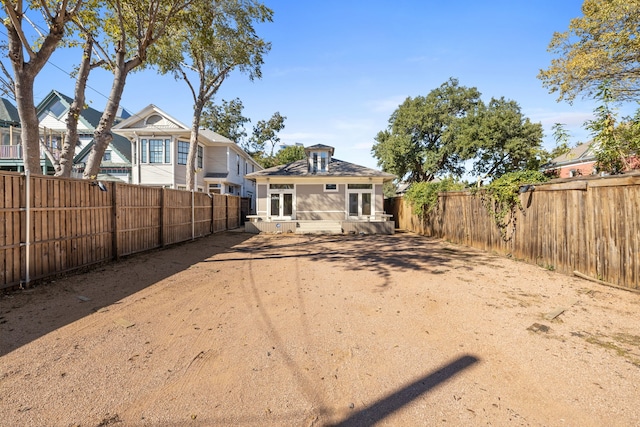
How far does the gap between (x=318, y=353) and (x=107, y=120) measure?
8081 mm

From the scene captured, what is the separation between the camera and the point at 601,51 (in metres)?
10.1

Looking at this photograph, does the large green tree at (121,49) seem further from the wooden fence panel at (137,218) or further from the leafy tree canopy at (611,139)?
the leafy tree canopy at (611,139)

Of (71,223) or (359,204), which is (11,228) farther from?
Answer: (359,204)

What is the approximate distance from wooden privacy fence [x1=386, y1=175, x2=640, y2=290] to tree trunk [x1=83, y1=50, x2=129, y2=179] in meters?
10.8

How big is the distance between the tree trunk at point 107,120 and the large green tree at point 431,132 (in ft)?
75.4

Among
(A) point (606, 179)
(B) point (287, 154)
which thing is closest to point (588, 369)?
(A) point (606, 179)

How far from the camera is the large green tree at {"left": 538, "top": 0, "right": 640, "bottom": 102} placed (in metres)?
9.33

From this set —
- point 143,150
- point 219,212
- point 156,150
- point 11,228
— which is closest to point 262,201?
point 219,212

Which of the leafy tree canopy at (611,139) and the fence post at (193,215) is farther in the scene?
the fence post at (193,215)

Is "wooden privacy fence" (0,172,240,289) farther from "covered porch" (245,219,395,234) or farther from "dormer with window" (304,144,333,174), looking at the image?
"dormer with window" (304,144,333,174)

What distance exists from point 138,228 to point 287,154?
3650 cm

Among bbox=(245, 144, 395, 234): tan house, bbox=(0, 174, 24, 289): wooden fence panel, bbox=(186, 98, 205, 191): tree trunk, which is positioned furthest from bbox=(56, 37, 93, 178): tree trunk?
bbox=(245, 144, 395, 234): tan house

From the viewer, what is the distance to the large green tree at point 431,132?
87.7ft

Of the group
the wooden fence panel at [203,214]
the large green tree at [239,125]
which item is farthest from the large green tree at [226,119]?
the wooden fence panel at [203,214]
